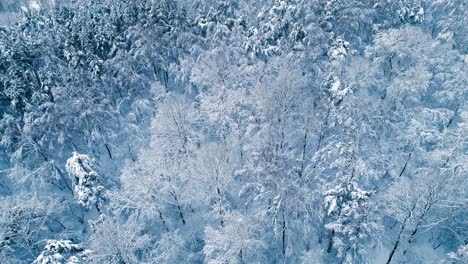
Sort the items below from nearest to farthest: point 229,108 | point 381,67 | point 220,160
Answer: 1. point 220,160
2. point 229,108
3. point 381,67

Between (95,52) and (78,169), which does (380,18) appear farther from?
(78,169)

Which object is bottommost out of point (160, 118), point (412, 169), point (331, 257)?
point (331, 257)

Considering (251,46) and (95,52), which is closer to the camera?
(251,46)

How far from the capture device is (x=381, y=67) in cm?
3541

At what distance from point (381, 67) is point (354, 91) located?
20.9 ft

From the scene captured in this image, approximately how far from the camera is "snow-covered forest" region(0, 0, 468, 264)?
26.2 m

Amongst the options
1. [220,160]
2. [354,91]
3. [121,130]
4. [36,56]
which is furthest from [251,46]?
[36,56]

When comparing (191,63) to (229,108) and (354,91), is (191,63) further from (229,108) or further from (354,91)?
(354,91)

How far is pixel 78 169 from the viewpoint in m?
26.4

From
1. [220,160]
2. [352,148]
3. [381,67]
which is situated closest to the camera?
[352,148]

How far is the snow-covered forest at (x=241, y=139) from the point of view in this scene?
26219mm

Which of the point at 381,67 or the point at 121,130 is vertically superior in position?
the point at 381,67

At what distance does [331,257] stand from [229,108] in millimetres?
16663

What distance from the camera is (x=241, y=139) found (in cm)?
3219
